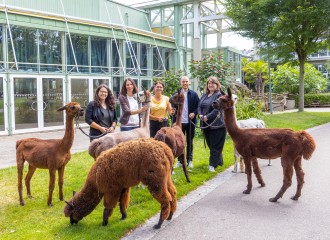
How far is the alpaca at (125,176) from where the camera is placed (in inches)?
173

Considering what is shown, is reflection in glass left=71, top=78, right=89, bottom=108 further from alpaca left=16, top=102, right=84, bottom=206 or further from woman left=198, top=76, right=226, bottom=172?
alpaca left=16, top=102, right=84, bottom=206

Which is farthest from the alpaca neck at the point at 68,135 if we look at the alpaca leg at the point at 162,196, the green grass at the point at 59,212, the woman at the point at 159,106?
the woman at the point at 159,106

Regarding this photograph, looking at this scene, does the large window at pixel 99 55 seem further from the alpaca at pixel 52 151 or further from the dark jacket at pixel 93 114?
the alpaca at pixel 52 151

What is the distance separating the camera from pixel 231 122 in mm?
6262

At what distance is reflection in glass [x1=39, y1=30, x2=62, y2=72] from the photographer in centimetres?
1619

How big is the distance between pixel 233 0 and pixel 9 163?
1773 cm

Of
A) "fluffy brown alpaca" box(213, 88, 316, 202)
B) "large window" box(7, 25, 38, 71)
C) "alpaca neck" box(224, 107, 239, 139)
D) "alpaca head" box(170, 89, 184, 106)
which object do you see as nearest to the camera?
"fluffy brown alpaca" box(213, 88, 316, 202)

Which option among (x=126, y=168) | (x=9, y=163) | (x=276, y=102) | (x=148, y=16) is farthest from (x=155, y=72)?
(x=126, y=168)

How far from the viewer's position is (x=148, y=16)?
26.1 metres

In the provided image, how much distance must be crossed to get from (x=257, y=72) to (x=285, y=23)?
49.4 feet

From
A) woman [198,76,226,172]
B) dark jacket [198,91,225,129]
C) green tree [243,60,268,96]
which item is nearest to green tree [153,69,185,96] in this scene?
woman [198,76,226,172]

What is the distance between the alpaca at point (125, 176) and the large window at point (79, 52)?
13.5 m

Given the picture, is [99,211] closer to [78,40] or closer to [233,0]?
[78,40]

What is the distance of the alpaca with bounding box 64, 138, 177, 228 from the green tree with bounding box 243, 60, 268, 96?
30.3 meters
